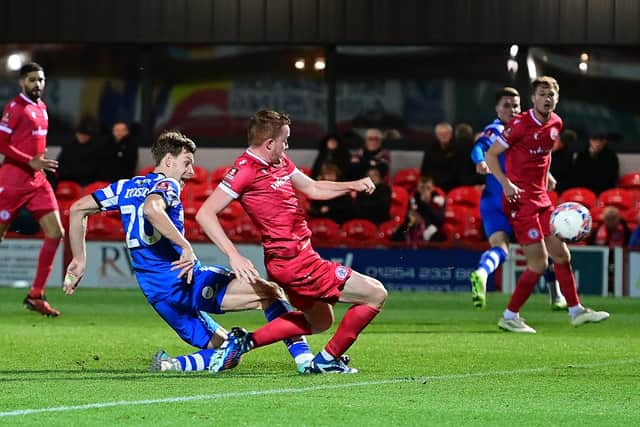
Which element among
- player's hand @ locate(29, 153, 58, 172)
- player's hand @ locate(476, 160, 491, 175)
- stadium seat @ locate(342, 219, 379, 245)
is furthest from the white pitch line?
stadium seat @ locate(342, 219, 379, 245)

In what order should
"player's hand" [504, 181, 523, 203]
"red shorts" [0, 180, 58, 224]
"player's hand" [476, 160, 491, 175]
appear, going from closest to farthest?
"player's hand" [504, 181, 523, 203] < "player's hand" [476, 160, 491, 175] < "red shorts" [0, 180, 58, 224]

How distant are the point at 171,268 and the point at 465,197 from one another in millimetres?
11085

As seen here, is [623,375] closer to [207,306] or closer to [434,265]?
[207,306]

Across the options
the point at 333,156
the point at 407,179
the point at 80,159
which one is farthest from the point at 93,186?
the point at 407,179

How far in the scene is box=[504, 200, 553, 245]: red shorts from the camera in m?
12.0

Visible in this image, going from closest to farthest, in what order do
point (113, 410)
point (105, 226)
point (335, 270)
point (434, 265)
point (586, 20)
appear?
point (113, 410) → point (335, 270) → point (434, 265) → point (105, 226) → point (586, 20)

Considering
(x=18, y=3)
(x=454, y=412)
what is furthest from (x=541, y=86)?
(x=18, y=3)

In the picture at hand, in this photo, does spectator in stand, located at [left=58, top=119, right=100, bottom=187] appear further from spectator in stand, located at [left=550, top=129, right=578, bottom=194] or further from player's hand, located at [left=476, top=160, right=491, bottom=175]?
player's hand, located at [left=476, top=160, right=491, bottom=175]

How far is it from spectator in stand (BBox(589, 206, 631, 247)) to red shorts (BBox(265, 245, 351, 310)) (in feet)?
33.7

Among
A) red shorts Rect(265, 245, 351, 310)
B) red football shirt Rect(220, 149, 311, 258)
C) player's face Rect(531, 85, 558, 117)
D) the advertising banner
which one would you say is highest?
player's face Rect(531, 85, 558, 117)

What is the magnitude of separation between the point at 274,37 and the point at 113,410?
14841 millimetres

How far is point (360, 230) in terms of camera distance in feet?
62.3

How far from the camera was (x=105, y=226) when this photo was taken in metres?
19.4

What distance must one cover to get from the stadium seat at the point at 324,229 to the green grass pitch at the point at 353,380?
5660mm
